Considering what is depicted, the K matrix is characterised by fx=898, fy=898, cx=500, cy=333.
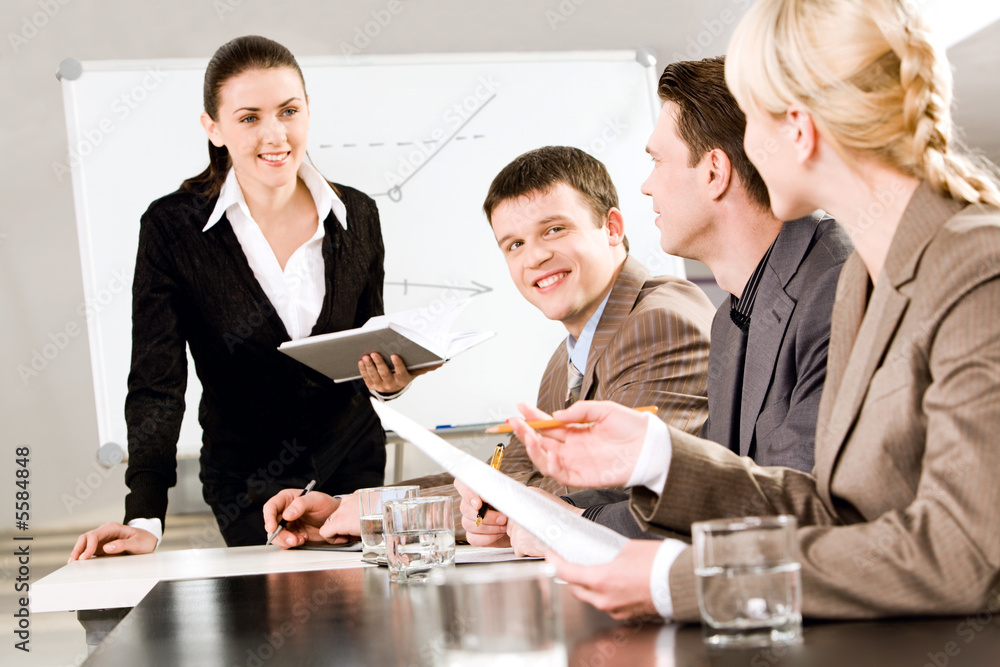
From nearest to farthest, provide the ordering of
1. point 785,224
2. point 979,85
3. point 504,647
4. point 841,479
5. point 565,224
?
point 504,647, point 841,479, point 785,224, point 565,224, point 979,85

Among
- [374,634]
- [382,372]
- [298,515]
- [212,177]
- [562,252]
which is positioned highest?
[212,177]

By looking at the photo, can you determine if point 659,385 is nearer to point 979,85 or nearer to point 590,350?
point 590,350

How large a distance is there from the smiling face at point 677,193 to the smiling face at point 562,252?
1.42 feet

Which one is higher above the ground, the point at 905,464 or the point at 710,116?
the point at 710,116

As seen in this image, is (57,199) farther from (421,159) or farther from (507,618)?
(507,618)

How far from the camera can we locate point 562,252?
86.8 inches

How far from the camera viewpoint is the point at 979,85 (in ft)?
13.5

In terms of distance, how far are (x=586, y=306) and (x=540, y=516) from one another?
139 centimetres

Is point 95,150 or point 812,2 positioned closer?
point 812,2

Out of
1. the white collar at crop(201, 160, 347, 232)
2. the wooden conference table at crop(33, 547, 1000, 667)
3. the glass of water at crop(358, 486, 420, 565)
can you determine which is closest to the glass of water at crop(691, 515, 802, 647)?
the wooden conference table at crop(33, 547, 1000, 667)

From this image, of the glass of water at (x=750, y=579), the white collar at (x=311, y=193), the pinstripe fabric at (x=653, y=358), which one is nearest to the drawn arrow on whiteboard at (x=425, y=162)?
the white collar at (x=311, y=193)

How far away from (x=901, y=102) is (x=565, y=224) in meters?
1.33

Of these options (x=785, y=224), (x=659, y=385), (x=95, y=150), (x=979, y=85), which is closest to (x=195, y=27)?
(x=95, y=150)

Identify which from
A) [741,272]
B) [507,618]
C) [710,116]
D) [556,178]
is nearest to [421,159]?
[556,178]
